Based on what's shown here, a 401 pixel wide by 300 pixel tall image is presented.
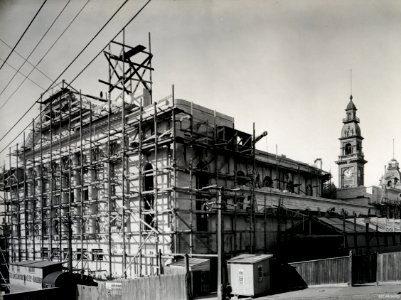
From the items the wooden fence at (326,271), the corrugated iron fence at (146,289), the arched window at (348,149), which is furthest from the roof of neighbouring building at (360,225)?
the arched window at (348,149)

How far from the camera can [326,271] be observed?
1909cm

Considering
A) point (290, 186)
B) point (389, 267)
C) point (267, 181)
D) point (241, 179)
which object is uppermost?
point (241, 179)

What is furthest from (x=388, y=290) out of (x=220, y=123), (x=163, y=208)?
(x=220, y=123)

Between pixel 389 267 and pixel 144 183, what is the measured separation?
15.3 meters

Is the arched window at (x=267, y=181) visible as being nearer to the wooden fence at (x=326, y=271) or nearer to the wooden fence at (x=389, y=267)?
the wooden fence at (x=326, y=271)

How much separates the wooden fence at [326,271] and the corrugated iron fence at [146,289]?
21.8ft

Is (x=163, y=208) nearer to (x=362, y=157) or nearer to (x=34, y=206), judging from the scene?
(x=34, y=206)

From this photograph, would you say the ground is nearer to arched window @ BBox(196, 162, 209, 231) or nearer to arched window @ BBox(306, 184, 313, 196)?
arched window @ BBox(196, 162, 209, 231)

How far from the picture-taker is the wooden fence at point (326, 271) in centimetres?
1861

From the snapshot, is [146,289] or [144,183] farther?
[144,183]

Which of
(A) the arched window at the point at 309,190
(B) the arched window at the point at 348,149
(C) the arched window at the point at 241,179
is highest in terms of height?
(B) the arched window at the point at 348,149

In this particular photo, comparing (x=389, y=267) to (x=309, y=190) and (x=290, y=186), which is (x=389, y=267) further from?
(x=309, y=190)

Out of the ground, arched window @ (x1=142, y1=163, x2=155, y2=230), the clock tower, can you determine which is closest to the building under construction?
arched window @ (x1=142, y1=163, x2=155, y2=230)

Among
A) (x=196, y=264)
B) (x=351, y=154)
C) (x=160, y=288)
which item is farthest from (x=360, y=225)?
A: (x=351, y=154)
